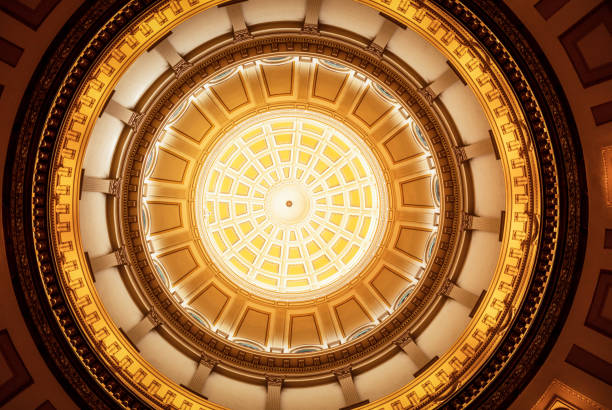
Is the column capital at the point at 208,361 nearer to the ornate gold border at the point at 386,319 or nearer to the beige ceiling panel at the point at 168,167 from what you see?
the ornate gold border at the point at 386,319

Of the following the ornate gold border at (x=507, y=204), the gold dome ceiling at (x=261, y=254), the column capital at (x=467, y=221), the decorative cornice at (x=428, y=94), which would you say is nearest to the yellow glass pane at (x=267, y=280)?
the gold dome ceiling at (x=261, y=254)

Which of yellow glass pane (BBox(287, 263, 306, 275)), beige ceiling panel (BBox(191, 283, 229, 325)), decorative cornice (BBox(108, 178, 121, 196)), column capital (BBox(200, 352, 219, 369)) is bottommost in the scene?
column capital (BBox(200, 352, 219, 369))

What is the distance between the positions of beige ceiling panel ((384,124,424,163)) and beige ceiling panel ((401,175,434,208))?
1.18m

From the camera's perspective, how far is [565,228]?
35.9 ft

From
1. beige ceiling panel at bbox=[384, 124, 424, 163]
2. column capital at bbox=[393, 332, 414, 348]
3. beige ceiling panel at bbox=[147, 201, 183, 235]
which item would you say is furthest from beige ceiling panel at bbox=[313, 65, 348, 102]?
column capital at bbox=[393, 332, 414, 348]

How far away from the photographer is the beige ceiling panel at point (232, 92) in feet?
54.3

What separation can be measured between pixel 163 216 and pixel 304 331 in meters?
8.81

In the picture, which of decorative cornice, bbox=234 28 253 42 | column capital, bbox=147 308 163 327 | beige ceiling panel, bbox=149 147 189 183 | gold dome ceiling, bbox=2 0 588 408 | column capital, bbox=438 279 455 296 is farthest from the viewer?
beige ceiling panel, bbox=149 147 189 183

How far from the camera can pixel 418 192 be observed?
58.1 feet

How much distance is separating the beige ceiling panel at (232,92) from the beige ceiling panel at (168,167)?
334cm

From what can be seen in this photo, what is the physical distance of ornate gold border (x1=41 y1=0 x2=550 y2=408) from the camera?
1112 centimetres

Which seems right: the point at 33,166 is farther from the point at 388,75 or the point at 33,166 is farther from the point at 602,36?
the point at 602,36

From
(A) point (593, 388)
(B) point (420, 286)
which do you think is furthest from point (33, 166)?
(A) point (593, 388)

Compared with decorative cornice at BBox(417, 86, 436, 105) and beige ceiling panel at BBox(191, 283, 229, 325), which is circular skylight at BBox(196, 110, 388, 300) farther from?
decorative cornice at BBox(417, 86, 436, 105)
